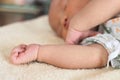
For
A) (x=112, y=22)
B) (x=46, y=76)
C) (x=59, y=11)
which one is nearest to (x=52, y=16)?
(x=59, y=11)

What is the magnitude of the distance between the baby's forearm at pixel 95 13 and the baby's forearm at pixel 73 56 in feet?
0.36

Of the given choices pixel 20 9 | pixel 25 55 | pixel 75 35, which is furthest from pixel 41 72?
pixel 20 9

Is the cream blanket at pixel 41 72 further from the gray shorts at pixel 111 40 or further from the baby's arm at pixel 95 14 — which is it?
the baby's arm at pixel 95 14

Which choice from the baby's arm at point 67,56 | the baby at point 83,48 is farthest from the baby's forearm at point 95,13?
the baby's arm at point 67,56

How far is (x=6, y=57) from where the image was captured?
83 cm

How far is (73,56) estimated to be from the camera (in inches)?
30.0

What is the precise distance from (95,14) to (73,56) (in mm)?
167

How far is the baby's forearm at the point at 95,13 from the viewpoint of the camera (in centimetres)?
83

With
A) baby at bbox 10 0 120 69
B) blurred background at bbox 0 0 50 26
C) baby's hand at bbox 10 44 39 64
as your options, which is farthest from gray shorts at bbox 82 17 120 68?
blurred background at bbox 0 0 50 26

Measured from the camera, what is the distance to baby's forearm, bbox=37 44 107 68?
2.49 feet

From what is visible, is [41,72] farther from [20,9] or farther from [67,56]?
[20,9]

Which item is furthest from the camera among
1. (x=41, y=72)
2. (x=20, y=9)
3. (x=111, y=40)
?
(x=20, y=9)

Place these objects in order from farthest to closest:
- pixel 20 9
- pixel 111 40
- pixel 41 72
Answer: pixel 20 9 < pixel 111 40 < pixel 41 72

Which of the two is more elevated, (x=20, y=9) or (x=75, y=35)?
(x=75, y=35)
